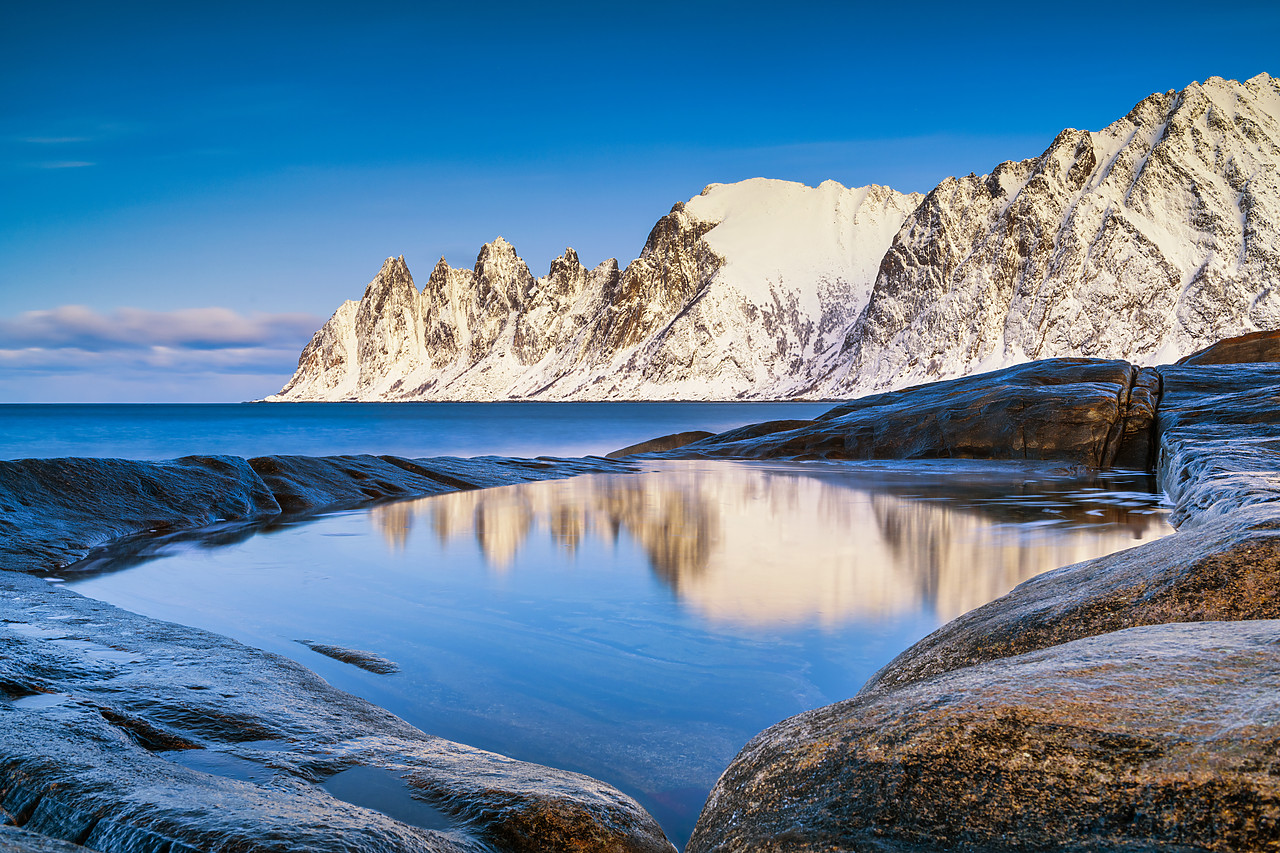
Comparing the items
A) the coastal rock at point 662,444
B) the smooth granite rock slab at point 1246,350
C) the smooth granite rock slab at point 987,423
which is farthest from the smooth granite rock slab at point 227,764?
the smooth granite rock slab at point 1246,350

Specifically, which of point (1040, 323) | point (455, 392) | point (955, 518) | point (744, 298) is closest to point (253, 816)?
point (955, 518)

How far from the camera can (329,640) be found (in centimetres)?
571

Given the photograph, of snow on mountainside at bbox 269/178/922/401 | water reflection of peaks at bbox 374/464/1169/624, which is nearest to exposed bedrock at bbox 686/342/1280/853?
water reflection of peaks at bbox 374/464/1169/624

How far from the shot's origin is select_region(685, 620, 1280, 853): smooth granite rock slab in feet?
5.47

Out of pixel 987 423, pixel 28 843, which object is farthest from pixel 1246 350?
pixel 28 843

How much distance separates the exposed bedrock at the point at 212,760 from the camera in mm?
2158

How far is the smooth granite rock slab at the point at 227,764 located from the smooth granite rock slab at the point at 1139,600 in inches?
62.7

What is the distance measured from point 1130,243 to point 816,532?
97400mm

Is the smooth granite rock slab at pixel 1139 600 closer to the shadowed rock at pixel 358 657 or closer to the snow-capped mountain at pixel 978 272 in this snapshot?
the shadowed rock at pixel 358 657

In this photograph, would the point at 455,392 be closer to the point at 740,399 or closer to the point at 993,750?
the point at 740,399

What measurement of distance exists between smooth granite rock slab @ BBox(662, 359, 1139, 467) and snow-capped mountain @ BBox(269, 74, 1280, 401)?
77.7 meters

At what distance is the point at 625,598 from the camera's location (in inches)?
273

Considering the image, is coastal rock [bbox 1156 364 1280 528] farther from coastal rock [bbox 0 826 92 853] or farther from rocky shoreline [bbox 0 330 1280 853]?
coastal rock [bbox 0 826 92 853]

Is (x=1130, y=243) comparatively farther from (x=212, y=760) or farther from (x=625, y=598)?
(x=212, y=760)
